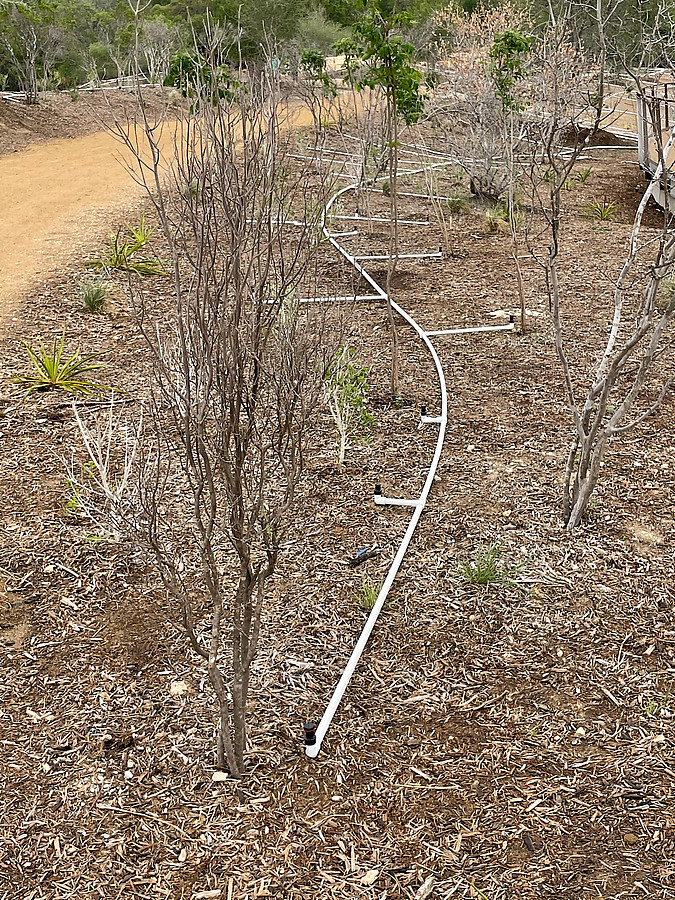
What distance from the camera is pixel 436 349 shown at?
5.73 metres

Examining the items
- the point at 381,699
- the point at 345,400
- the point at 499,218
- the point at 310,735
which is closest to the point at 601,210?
the point at 499,218

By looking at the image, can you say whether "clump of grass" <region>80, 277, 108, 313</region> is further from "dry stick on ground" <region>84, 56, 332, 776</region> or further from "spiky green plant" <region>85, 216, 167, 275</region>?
"dry stick on ground" <region>84, 56, 332, 776</region>

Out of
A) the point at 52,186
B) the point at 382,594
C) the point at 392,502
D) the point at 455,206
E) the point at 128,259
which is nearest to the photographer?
the point at 382,594

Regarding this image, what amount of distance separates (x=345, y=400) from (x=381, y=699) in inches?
78.7

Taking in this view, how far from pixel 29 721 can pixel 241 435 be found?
134 cm

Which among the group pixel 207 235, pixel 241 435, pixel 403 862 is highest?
pixel 207 235

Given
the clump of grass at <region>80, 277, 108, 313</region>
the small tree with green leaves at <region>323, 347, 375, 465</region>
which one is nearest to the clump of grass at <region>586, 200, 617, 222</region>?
the small tree with green leaves at <region>323, 347, 375, 465</region>

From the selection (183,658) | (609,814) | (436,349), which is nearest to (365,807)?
(609,814)

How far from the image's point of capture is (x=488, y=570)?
10.7 feet

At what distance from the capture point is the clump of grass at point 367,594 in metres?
3.20

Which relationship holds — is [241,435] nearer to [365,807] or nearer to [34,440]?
[365,807]

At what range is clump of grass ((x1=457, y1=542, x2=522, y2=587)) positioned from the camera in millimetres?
3283

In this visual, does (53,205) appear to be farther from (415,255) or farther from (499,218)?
(499,218)

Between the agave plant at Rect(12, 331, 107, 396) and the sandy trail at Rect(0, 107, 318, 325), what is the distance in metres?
→ 1.03
